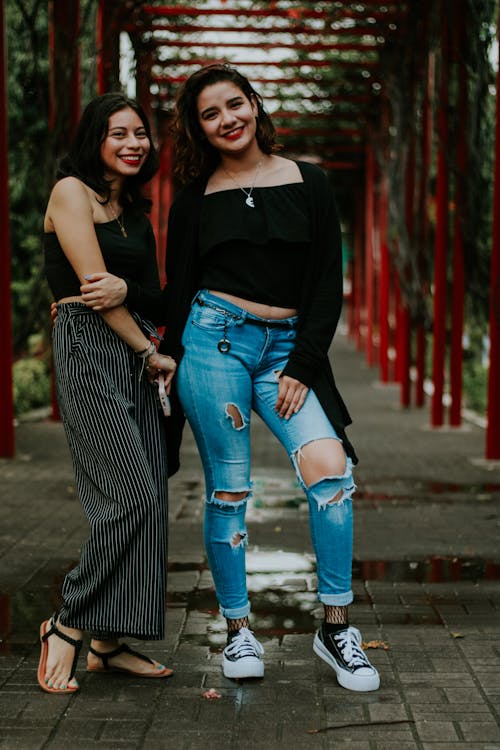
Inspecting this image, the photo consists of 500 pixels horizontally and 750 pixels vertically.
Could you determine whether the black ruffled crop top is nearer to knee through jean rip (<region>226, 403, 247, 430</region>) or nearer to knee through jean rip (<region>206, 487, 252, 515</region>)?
knee through jean rip (<region>226, 403, 247, 430</region>)

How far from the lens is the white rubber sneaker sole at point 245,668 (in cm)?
384

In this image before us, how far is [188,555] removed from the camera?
19.4 feet

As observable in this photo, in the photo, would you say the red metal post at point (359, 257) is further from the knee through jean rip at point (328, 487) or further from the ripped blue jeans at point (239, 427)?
the knee through jean rip at point (328, 487)

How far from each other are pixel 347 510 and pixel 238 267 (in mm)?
841

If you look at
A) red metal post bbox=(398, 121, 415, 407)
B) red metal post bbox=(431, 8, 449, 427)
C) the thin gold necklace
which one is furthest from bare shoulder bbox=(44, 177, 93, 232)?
red metal post bbox=(398, 121, 415, 407)

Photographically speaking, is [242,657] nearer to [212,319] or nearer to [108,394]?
[108,394]

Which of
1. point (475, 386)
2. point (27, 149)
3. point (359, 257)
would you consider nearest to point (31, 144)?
point (27, 149)

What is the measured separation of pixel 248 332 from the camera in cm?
388

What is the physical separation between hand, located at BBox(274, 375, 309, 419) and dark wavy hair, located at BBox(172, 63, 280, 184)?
2.54 ft

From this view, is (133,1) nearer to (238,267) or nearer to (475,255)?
(475,255)

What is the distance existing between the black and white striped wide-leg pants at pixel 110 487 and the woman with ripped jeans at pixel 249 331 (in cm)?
23

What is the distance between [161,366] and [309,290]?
21.0 inches

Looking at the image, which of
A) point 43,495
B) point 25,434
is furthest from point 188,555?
point 25,434

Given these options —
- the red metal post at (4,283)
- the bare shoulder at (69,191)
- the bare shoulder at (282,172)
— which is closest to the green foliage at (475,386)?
the red metal post at (4,283)
